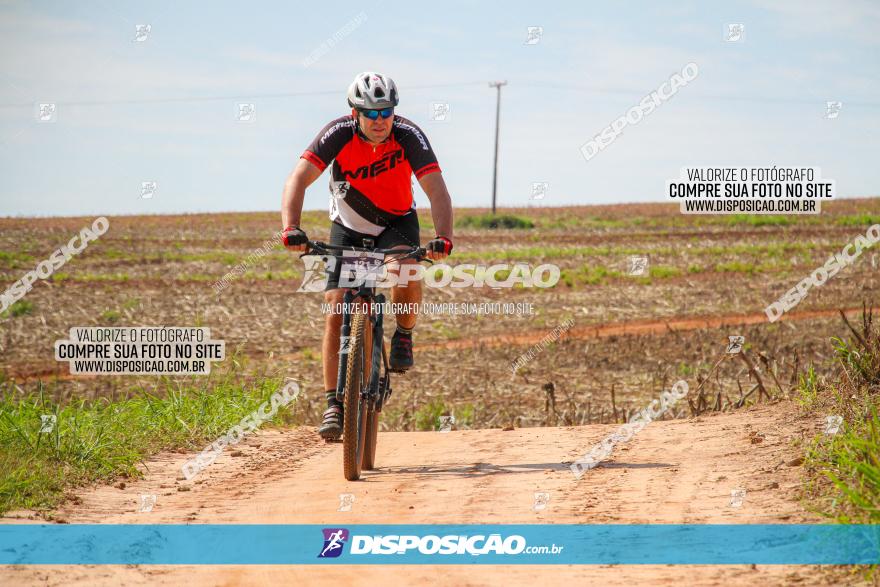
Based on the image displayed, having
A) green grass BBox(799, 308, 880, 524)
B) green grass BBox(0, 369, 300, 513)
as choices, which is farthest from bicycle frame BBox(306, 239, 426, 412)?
green grass BBox(799, 308, 880, 524)

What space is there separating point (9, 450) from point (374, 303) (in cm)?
268

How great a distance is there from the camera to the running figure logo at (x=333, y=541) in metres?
Answer: 4.86

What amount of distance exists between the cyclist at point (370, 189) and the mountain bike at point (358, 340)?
0.50ft

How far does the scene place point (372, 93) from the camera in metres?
6.57

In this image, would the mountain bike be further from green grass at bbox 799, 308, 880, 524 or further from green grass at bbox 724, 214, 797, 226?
green grass at bbox 724, 214, 797, 226

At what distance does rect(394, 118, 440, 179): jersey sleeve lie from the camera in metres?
6.99

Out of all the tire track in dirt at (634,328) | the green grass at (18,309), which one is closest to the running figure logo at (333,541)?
the tire track in dirt at (634,328)

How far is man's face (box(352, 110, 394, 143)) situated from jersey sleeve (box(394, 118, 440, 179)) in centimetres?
19

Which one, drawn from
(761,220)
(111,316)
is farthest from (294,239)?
(761,220)

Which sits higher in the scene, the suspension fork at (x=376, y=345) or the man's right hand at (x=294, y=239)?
the man's right hand at (x=294, y=239)

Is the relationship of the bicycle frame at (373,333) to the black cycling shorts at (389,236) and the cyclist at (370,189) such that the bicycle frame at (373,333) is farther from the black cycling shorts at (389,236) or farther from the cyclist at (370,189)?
the black cycling shorts at (389,236)

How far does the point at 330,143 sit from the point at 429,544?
10.6 feet

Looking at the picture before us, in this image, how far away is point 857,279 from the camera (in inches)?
961

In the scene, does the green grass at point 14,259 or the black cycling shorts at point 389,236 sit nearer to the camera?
the black cycling shorts at point 389,236
